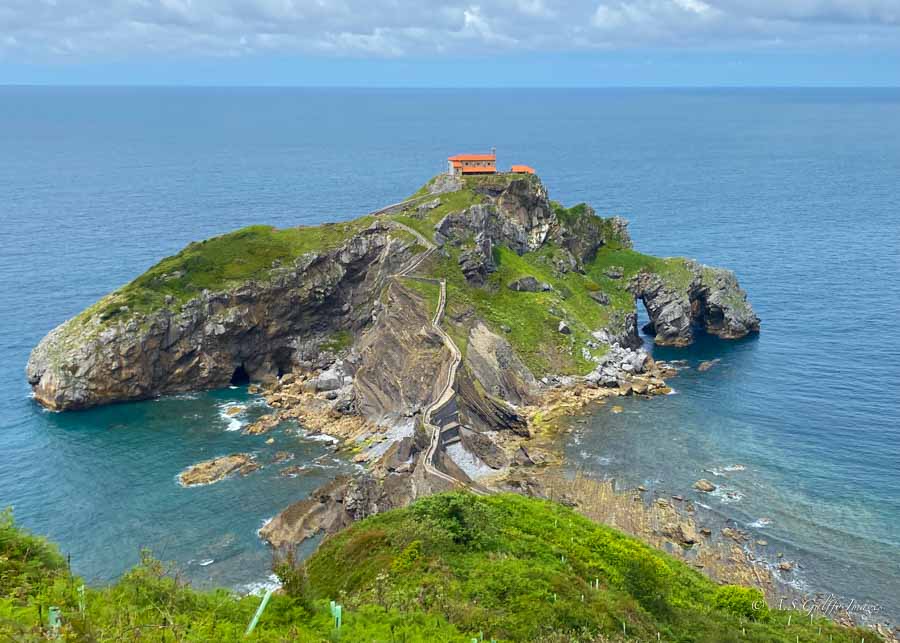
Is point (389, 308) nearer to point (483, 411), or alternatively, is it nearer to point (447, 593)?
point (483, 411)

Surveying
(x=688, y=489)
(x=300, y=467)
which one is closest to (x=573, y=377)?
(x=688, y=489)

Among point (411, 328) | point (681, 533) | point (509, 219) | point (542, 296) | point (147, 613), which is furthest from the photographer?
point (509, 219)

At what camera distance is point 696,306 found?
12212 cm

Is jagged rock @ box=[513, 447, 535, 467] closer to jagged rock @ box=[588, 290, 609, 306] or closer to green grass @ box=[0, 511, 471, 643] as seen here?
jagged rock @ box=[588, 290, 609, 306]

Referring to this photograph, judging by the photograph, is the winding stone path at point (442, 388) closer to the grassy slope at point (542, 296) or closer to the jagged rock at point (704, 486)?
the grassy slope at point (542, 296)

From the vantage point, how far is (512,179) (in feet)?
414

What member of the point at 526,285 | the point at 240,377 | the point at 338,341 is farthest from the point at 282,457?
the point at 526,285

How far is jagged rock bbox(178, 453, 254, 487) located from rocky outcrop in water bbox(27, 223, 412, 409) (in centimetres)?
2169

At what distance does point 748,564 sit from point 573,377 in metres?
39.0

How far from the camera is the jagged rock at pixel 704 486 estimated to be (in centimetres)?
7575

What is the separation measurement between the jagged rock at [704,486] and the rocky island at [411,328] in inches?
607

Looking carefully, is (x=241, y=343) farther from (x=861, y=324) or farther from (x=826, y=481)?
(x=861, y=324)

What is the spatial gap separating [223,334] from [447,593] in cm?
6846

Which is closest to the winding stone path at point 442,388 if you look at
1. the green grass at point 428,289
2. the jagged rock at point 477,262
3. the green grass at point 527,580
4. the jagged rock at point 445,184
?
the green grass at point 428,289
